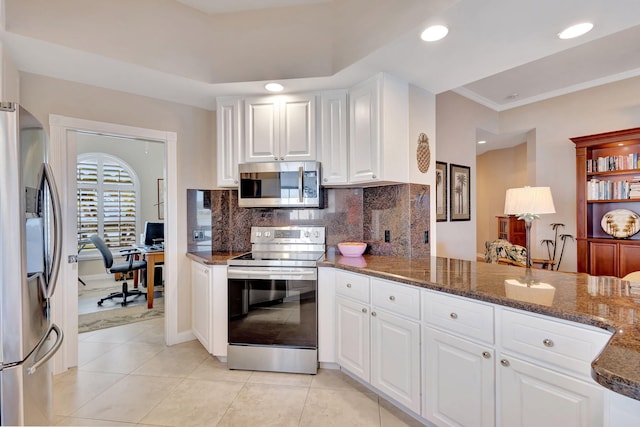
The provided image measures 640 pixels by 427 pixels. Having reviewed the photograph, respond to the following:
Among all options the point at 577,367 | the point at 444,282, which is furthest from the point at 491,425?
the point at 444,282

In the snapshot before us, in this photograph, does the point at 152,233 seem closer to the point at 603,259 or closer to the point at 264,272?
the point at 264,272

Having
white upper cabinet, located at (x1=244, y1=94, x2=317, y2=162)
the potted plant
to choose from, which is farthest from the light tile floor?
the potted plant

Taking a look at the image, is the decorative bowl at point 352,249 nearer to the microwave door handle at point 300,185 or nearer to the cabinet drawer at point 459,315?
the microwave door handle at point 300,185

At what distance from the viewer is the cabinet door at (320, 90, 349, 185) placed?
2.62 m

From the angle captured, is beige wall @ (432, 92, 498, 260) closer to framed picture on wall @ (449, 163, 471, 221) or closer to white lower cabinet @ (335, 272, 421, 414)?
framed picture on wall @ (449, 163, 471, 221)

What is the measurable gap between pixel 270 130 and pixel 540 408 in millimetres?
2569

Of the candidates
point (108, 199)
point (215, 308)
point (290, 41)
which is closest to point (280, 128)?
point (290, 41)

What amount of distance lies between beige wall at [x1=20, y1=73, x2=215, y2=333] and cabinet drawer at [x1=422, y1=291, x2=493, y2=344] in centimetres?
238

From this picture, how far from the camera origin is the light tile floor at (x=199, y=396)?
6.19 feet

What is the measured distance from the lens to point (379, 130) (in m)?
2.37

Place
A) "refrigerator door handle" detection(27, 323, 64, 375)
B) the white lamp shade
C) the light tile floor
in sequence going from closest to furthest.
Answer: "refrigerator door handle" detection(27, 323, 64, 375) < the light tile floor < the white lamp shade

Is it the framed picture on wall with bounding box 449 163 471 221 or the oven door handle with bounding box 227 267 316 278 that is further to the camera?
the framed picture on wall with bounding box 449 163 471 221

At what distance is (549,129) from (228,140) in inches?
177

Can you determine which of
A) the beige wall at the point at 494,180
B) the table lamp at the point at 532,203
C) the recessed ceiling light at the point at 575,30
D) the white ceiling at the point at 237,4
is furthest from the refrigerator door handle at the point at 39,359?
the beige wall at the point at 494,180
